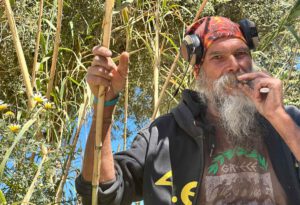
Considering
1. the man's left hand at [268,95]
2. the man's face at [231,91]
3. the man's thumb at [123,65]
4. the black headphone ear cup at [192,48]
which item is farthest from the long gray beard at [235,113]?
the man's thumb at [123,65]

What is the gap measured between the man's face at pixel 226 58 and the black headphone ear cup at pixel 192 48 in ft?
0.10

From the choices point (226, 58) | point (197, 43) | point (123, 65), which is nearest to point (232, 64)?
point (226, 58)

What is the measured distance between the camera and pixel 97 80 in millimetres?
1176

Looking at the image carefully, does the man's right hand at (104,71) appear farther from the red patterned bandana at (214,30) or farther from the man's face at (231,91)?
the red patterned bandana at (214,30)

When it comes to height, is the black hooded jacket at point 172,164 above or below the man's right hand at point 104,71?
below

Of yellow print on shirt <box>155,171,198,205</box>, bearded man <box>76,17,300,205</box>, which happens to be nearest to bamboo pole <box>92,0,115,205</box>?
bearded man <box>76,17,300,205</box>

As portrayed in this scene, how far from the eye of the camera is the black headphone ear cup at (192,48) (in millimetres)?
1758

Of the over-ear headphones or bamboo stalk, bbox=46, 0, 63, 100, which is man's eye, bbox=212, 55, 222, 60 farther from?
bamboo stalk, bbox=46, 0, 63, 100

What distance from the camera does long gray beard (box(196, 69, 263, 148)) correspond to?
163cm

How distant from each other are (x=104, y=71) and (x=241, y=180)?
0.58 metres

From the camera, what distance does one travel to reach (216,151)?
1590mm

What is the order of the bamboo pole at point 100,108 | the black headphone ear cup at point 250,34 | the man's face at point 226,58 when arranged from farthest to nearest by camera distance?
1. the black headphone ear cup at point 250,34
2. the man's face at point 226,58
3. the bamboo pole at point 100,108

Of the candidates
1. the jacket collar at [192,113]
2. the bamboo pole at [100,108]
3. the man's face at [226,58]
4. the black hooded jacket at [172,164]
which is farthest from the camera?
the man's face at [226,58]

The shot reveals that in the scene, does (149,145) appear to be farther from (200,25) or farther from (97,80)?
(200,25)
